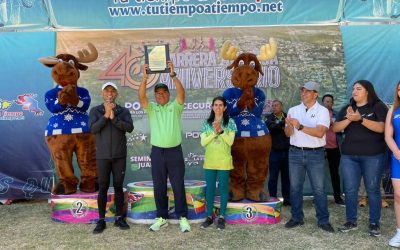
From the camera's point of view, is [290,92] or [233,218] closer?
[233,218]

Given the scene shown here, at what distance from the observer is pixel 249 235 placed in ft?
12.5

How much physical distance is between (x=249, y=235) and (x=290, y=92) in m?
2.25

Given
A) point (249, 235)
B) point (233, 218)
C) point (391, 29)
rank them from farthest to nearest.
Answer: point (391, 29)
point (233, 218)
point (249, 235)


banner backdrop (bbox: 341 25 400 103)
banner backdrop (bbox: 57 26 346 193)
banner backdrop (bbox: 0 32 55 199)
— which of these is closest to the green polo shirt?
banner backdrop (bbox: 57 26 346 193)

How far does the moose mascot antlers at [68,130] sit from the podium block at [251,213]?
153cm

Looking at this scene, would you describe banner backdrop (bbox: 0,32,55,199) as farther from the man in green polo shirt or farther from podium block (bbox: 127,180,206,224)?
the man in green polo shirt

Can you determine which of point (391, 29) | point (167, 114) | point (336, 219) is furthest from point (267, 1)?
point (336, 219)

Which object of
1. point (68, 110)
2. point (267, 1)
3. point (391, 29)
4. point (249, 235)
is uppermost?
point (267, 1)

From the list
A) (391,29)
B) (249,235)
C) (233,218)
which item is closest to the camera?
(249,235)

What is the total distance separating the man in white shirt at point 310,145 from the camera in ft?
12.4

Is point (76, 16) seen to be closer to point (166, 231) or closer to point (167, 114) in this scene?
point (167, 114)

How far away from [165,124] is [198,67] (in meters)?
1.64

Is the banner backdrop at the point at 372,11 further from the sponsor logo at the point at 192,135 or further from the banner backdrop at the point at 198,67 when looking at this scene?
the sponsor logo at the point at 192,135

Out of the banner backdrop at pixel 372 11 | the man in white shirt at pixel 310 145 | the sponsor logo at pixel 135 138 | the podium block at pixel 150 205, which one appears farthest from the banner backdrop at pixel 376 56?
the sponsor logo at pixel 135 138
